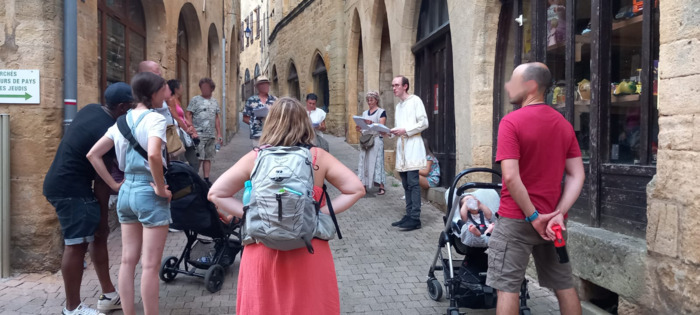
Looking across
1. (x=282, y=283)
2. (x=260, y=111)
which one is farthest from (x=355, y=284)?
(x=260, y=111)

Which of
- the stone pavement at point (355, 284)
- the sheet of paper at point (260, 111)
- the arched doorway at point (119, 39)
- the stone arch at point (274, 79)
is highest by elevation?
the stone arch at point (274, 79)

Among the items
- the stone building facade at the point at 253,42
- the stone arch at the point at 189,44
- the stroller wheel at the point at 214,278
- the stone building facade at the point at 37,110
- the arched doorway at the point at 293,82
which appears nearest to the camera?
the stroller wheel at the point at 214,278

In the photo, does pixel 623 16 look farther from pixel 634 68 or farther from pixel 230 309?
pixel 230 309

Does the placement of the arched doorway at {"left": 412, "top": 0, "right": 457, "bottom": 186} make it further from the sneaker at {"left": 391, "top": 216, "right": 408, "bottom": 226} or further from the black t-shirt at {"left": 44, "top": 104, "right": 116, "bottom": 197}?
the black t-shirt at {"left": 44, "top": 104, "right": 116, "bottom": 197}

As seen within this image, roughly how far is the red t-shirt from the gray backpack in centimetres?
108

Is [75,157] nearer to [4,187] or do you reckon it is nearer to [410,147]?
[4,187]

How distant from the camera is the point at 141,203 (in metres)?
3.21

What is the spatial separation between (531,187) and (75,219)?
295 centimetres

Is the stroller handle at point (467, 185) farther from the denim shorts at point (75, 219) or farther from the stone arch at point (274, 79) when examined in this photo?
the stone arch at point (274, 79)

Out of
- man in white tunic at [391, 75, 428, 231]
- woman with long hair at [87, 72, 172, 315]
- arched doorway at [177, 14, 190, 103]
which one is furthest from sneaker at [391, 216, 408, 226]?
arched doorway at [177, 14, 190, 103]

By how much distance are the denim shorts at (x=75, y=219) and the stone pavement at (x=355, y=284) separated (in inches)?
26.0

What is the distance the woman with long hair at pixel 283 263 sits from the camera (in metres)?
2.46

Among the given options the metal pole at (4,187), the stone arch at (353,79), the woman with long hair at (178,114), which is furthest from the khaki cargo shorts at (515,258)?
the stone arch at (353,79)

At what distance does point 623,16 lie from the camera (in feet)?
13.0
